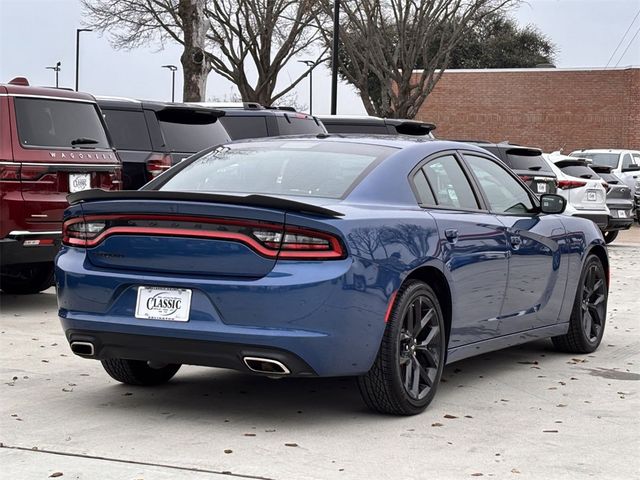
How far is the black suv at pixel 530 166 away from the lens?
63.1ft

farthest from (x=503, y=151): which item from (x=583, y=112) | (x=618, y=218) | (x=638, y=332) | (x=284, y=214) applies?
(x=583, y=112)

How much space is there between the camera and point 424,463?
223 inches

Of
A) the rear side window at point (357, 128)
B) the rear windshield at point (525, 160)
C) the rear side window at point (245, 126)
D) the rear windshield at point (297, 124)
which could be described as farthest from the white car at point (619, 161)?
the rear side window at point (245, 126)

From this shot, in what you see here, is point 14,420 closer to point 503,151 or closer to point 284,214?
point 284,214

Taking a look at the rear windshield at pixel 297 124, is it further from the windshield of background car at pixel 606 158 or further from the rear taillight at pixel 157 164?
the windshield of background car at pixel 606 158

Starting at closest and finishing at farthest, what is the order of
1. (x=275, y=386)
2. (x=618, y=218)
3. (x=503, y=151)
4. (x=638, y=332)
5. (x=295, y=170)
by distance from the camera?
1. (x=295, y=170)
2. (x=275, y=386)
3. (x=638, y=332)
4. (x=503, y=151)
5. (x=618, y=218)

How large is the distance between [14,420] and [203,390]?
130cm

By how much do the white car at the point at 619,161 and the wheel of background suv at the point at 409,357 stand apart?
81.6 feet

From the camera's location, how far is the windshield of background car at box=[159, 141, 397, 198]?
6.84m

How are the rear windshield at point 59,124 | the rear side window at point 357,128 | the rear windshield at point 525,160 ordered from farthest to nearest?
the rear side window at point 357,128
the rear windshield at point 525,160
the rear windshield at point 59,124

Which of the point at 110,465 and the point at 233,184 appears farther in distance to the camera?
the point at 233,184

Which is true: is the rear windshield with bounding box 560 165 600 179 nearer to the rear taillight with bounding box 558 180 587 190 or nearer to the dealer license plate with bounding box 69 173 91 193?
the rear taillight with bounding box 558 180 587 190

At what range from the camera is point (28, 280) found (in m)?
12.2

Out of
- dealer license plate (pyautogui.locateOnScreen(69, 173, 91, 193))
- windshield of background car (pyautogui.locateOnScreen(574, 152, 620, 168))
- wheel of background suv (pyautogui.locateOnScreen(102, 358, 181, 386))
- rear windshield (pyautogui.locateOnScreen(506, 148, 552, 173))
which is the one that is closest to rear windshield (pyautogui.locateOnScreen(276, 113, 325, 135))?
rear windshield (pyautogui.locateOnScreen(506, 148, 552, 173))
